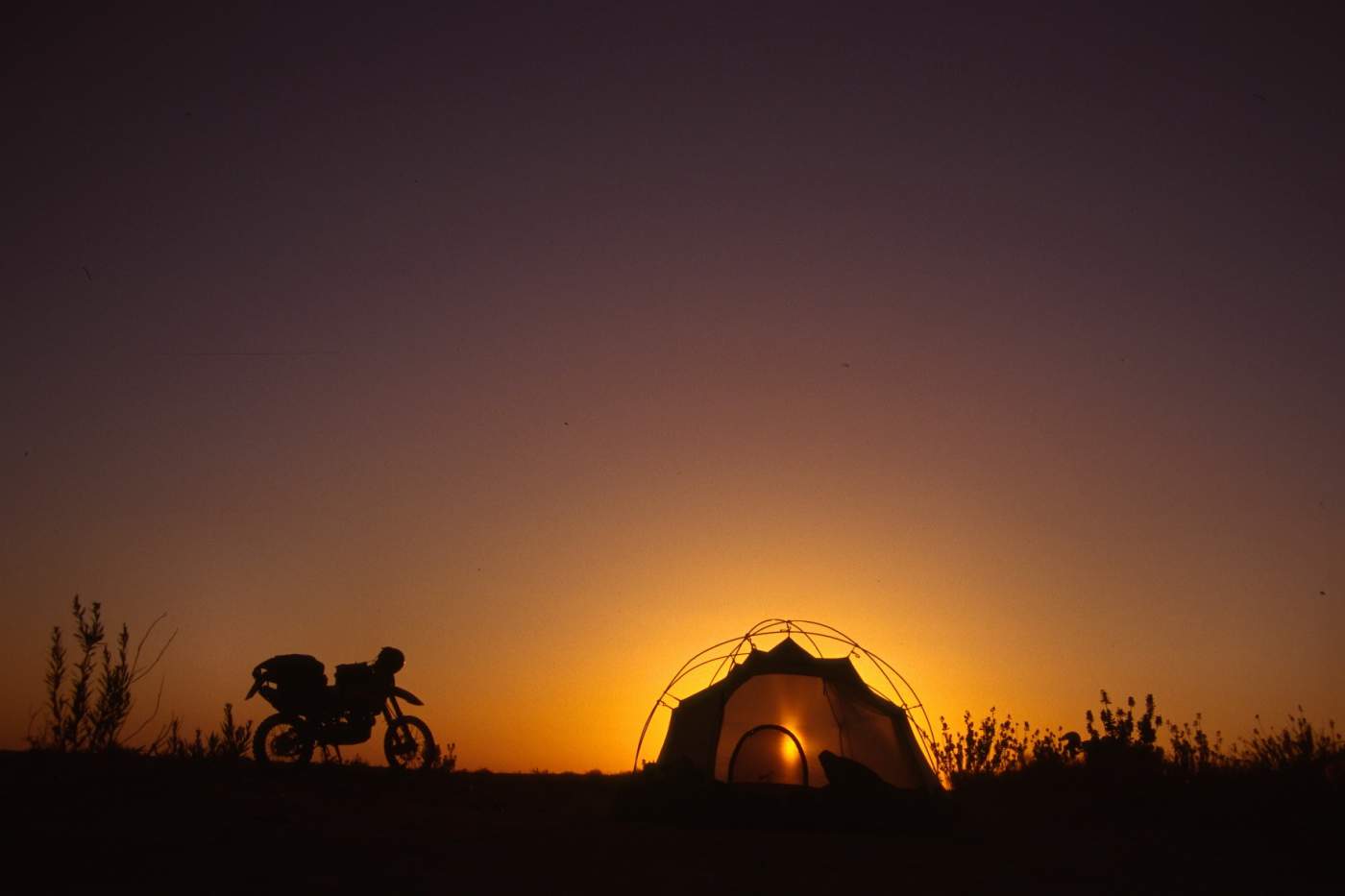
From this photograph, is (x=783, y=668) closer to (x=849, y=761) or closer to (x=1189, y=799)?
(x=849, y=761)

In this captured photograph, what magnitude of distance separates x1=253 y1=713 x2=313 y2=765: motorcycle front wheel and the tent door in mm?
6137

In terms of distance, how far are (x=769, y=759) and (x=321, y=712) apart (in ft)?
21.5

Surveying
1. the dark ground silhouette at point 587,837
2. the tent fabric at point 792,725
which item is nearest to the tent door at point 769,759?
the tent fabric at point 792,725

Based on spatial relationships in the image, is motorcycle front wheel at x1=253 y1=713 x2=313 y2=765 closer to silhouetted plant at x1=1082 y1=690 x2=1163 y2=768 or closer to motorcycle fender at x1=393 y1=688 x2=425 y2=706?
motorcycle fender at x1=393 y1=688 x2=425 y2=706

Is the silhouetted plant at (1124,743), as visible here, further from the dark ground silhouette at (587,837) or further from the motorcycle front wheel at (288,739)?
the motorcycle front wheel at (288,739)

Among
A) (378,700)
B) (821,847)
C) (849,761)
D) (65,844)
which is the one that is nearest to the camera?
(65,844)

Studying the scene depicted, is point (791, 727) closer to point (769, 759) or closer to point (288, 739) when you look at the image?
point (769, 759)

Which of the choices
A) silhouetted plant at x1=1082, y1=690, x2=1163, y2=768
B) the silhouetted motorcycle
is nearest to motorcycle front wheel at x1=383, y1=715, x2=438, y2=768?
the silhouetted motorcycle

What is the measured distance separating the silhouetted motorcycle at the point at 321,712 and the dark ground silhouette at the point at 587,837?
47 cm

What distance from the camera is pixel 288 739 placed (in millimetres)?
12469

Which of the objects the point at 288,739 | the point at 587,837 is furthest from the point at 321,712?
the point at 587,837

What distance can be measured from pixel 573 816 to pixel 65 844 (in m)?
5.64

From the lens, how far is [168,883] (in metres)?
6.20

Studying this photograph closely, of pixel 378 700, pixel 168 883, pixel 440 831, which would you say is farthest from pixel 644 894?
pixel 378 700
